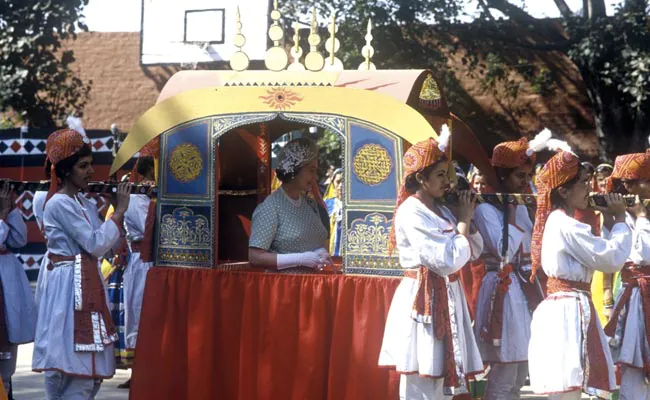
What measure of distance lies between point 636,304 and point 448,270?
1.37m

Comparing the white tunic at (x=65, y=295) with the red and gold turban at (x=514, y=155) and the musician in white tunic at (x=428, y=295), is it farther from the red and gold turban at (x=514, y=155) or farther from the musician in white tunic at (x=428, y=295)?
the red and gold turban at (x=514, y=155)

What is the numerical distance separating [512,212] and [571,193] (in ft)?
3.41

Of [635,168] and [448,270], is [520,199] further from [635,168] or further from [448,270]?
[448,270]

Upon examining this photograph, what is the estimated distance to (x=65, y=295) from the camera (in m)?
6.27

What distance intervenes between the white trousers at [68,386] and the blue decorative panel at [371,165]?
1850mm

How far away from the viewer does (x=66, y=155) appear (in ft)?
20.7

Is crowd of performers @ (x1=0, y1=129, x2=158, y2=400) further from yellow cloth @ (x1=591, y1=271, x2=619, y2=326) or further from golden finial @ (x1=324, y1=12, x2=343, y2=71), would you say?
yellow cloth @ (x1=591, y1=271, x2=619, y2=326)

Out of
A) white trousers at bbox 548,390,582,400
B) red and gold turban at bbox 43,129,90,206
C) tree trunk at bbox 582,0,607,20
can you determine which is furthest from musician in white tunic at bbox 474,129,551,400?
tree trunk at bbox 582,0,607,20

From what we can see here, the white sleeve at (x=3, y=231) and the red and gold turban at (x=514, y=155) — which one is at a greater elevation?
the red and gold turban at (x=514, y=155)

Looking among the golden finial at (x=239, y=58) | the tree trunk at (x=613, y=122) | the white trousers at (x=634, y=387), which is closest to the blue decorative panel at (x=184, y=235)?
the golden finial at (x=239, y=58)

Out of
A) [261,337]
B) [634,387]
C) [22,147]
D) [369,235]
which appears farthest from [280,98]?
[22,147]

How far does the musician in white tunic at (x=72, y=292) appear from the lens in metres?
6.19

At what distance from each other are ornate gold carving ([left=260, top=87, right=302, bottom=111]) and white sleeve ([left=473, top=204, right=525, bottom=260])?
132cm

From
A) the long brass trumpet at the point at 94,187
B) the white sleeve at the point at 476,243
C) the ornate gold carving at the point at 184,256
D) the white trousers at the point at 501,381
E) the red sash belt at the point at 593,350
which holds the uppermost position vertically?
the long brass trumpet at the point at 94,187
